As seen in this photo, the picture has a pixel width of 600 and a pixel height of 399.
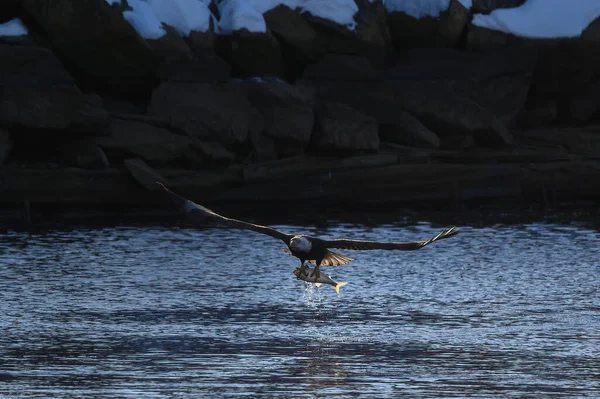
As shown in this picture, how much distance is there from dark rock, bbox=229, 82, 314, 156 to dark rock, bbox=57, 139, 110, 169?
3.65 metres

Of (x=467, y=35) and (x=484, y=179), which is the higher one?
(x=467, y=35)

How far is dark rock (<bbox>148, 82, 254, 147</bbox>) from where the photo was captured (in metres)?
28.2

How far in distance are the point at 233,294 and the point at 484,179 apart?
1343cm

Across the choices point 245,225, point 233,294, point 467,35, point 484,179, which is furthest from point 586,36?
point 245,225

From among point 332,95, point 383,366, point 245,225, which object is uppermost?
point 332,95

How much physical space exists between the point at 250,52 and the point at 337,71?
226 centimetres

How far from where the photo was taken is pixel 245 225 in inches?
584

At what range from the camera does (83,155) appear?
27484 mm

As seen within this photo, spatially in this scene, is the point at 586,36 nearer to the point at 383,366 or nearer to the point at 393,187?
the point at 393,187

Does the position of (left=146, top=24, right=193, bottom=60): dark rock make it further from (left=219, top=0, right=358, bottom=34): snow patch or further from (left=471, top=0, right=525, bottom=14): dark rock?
(left=471, top=0, right=525, bottom=14): dark rock

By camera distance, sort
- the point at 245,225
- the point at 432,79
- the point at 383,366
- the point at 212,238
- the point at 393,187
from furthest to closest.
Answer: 1. the point at 432,79
2. the point at 393,187
3. the point at 212,238
4. the point at 245,225
5. the point at 383,366

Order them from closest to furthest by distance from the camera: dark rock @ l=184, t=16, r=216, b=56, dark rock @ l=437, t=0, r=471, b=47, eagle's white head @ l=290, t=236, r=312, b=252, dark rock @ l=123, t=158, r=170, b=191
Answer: eagle's white head @ l=290, t=236, r=312, b=252
dark rock @ l=123, t=158, r=170, b=191
dark rock @ l=184, t=16, r=216, b=56
dark rock @ l=437, t=0, r=471, b=47

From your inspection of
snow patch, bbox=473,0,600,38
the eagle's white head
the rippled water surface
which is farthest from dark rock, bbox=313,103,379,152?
Answer: the eagle's white head

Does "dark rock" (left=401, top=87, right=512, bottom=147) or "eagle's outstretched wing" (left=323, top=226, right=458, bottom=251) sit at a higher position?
"dark rock" (left=401, top=87, right=512, bottom=147)
